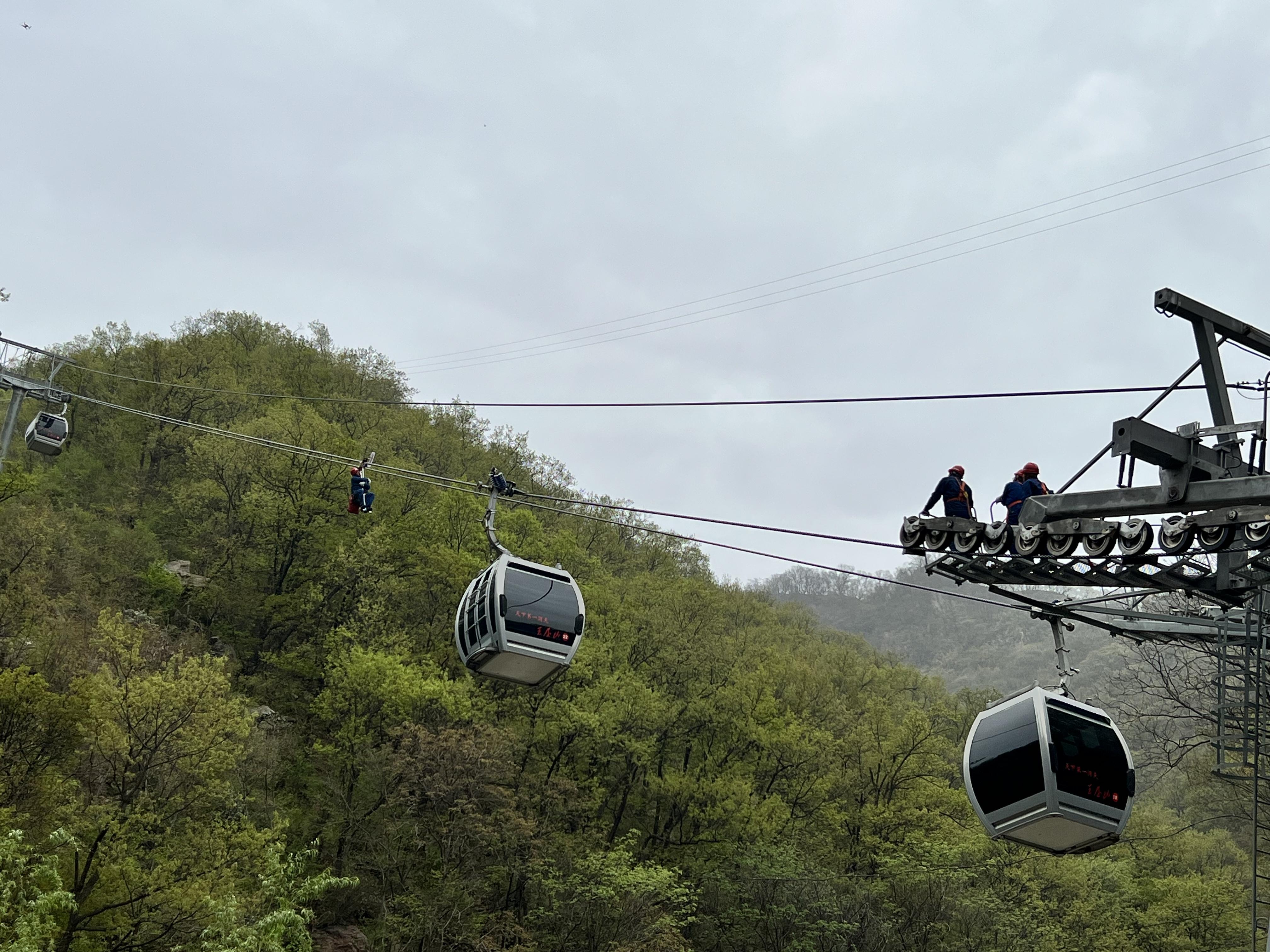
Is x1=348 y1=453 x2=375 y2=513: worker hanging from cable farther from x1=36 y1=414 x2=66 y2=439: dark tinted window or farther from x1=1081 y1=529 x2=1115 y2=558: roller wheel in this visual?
x1=1081 y1=529 x2=1115 y2=558: roller wheel

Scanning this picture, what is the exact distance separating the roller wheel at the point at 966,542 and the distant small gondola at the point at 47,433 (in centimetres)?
2360

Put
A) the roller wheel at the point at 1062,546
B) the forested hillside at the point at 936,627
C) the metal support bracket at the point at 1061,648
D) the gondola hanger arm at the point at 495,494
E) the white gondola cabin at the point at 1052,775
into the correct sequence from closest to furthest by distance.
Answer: the roller wheel at the point at 1062,546
the metal support bracket at the point at 1061,648
the white gondola cabin at the point at 1052,775
the gondola hanger arm at the point at 495,494
the forested hillside at the point at 936,627

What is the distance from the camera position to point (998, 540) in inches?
459

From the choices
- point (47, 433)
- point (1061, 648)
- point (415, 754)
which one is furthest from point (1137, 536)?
point (47, 433)

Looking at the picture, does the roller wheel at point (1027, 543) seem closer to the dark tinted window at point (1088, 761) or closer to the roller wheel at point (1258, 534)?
the roller wheel at point (1258, 534)

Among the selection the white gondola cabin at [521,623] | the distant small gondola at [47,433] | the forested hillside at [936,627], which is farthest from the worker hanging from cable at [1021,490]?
the forested hillside at [936,627]

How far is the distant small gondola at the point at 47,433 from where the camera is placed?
28.4 m

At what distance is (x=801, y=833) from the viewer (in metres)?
39.7

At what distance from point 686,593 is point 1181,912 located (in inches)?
812

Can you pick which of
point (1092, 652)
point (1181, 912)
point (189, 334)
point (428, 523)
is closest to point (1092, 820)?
point (1181, 912)

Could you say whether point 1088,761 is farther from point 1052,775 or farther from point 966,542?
point 966,542

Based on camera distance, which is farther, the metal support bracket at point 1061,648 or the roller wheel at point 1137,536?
the metal support bracket at point 1061,648

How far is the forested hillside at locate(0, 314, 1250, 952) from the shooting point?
26047 mm

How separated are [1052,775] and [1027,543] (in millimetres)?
3824
